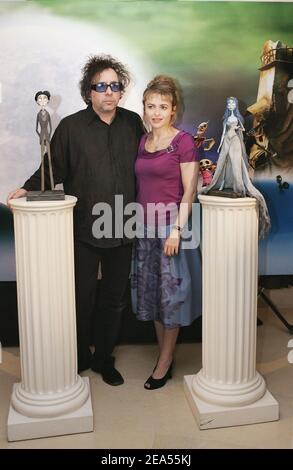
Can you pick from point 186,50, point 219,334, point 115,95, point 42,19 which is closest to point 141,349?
point 219,334

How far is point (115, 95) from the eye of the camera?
296 centimetres

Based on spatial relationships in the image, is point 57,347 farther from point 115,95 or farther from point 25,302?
point 115,95

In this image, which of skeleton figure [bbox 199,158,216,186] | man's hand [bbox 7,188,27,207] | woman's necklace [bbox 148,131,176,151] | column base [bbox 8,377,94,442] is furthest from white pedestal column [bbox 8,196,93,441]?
skeleton figure [bbox 199,158,216,186]

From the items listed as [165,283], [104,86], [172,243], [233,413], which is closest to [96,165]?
[104,86]

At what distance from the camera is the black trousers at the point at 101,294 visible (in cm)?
313

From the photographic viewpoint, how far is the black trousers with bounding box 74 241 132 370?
3.13 meters

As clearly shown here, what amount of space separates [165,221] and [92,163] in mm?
488

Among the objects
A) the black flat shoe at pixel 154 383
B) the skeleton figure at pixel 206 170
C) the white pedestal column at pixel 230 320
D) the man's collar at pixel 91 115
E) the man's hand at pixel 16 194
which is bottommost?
the black flat shoe at pixel 154 383

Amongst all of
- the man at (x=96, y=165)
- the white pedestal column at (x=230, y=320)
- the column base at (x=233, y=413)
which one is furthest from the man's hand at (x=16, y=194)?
the column base at (x=233, y=413)

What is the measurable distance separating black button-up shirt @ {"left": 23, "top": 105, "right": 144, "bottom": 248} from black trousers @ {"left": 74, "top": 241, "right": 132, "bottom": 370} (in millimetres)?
98

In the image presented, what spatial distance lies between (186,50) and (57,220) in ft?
5.35

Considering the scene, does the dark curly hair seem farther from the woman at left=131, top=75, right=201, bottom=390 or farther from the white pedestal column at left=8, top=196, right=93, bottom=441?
the white pedestal column at left=8, top=196, right=93, bottom=441

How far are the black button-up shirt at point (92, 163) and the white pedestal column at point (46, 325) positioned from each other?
334mm

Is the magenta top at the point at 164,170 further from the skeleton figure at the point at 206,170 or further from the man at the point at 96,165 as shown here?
the skeleton figure at the point at 206,170
